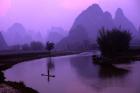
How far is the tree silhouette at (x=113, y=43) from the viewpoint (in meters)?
99.2

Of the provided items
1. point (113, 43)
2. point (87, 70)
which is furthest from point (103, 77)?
point (113, 43)

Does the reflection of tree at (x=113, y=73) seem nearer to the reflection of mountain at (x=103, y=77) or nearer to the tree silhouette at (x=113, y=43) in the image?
the reflection of mountain at (x=103, y=77)

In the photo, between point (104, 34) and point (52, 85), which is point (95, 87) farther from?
point (104, 34)

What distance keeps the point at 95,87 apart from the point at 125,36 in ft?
235

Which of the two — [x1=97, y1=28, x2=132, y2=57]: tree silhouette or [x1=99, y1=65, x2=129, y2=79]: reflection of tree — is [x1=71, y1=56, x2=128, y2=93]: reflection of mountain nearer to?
[x1=99, y1=65, x2=129, y2=79]: reflection of tree

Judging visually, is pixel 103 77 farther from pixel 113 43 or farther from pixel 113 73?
pixel 113 43

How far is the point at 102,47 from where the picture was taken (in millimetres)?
102500

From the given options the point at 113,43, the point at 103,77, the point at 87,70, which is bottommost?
the point at 103,77

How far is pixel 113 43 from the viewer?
9975 cm

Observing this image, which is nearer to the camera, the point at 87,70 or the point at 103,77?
the point at 103,77

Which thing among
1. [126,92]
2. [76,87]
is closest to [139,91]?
Result: [126,92]

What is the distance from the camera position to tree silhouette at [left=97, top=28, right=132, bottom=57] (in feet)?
326

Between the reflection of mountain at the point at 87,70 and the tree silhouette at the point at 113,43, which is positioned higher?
the tree silhouette at the point at 113,43

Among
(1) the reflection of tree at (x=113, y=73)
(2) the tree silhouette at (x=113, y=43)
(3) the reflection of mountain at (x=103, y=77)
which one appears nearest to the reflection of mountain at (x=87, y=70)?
(3) the reflection of mountain at (x=103, y=77)
